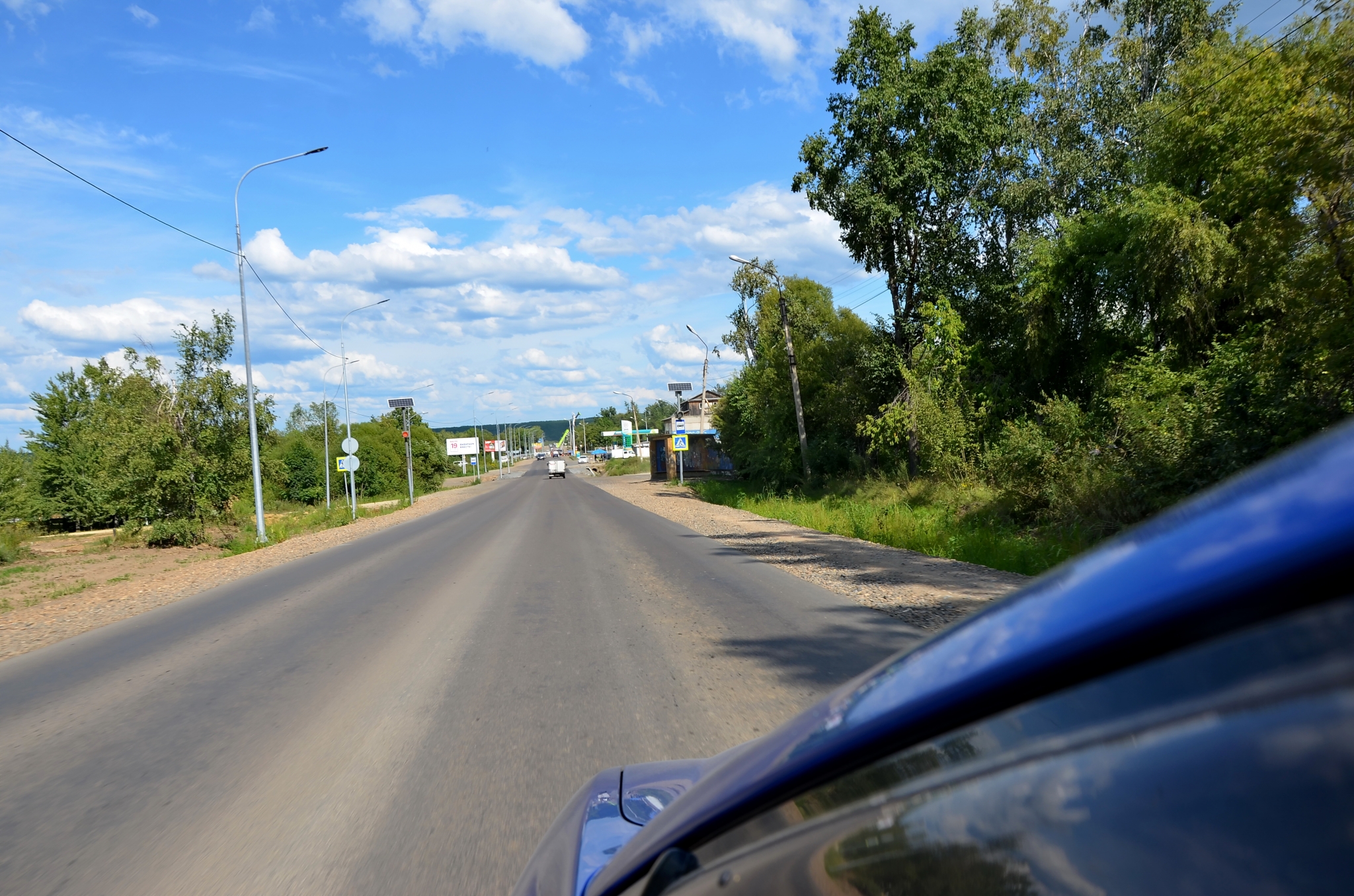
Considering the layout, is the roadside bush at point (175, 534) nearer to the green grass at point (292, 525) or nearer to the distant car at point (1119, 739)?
the green grass at point (292, 525)

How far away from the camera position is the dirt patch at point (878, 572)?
8.98 meters

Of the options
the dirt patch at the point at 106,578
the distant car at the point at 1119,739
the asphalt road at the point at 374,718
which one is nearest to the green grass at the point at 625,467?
the dirt patch at the point at 106,578

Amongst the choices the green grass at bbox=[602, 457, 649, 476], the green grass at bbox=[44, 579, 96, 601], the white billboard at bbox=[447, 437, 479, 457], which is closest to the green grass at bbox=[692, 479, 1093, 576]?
the green grass at bbox=[44, 579, 96, 601]

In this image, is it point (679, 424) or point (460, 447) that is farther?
point (460, 447)

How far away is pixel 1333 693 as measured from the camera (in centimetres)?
60

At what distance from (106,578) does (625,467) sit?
71202 millimetres

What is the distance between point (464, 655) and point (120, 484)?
89.6ft

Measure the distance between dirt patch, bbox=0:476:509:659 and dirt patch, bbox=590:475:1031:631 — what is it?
10.1 m

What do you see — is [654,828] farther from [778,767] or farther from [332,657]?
[332,657]

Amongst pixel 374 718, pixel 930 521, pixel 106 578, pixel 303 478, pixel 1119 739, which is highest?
pixel 1119 739

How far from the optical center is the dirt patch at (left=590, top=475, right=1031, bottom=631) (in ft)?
29.5

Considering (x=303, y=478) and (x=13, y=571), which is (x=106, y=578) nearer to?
(x=13, y=571)

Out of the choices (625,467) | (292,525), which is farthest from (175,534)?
(625,467)

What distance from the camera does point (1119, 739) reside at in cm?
76
